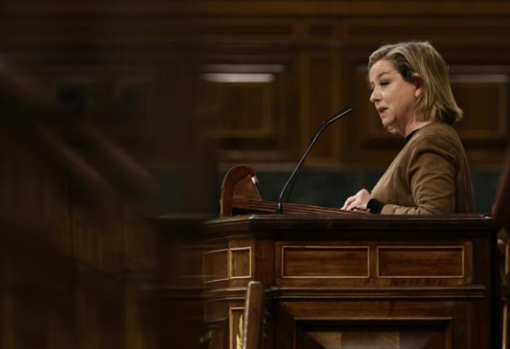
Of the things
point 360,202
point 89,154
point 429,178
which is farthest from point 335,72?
point 89,154

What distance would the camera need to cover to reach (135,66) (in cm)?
25

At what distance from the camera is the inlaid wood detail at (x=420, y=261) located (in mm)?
2818

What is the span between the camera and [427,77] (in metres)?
3.26

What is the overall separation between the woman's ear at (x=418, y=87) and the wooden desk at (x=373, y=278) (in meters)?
0.58

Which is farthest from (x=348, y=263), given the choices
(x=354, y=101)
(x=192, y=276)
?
(x=354, y=101)

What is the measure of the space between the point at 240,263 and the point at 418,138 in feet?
2.13

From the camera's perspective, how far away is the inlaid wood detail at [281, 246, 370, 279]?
2822 mm

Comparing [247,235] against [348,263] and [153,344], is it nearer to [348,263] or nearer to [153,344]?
[348,263]

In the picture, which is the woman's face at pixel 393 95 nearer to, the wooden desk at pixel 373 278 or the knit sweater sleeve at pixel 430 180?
the knit sweater sleeve at pixel 430 180

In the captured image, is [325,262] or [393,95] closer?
[325,262]

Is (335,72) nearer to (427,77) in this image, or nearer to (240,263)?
(427,77)

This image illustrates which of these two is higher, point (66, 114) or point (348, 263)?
point (66, 114)

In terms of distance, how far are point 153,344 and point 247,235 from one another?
2554 mm

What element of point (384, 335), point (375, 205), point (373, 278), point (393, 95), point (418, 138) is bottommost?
point (384, 335)
